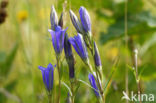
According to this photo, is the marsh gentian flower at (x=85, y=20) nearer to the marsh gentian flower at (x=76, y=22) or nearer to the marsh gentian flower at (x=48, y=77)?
the marsh gentian flower at (x=76, y=22)

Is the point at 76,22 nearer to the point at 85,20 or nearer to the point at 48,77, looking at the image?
the point at 85,20

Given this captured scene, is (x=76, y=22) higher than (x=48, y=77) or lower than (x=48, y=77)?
higher

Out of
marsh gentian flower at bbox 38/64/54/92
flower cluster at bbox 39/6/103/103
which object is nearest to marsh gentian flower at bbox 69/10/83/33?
flower cluster at bbox 39/6/103/103

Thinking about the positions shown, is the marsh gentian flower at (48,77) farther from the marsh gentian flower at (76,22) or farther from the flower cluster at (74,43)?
the marsh gentian flower at (76,22)

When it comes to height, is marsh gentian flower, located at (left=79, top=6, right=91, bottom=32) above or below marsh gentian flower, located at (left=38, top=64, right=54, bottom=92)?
above

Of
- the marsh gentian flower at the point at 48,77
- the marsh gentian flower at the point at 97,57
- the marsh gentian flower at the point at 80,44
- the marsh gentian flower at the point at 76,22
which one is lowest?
the marsh gentian flower at the point at 48,77

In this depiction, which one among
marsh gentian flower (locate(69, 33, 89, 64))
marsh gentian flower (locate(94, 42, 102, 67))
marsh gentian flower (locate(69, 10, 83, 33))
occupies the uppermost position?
marsh gentian flower (locate(69, 10, 83, 33))

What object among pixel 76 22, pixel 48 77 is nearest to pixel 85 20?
pixel 76 22

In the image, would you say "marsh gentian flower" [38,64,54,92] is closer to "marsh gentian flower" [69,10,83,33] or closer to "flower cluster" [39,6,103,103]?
"flower cluster" [39,6,103,103]

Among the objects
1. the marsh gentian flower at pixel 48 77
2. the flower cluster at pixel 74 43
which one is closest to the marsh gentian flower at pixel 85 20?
the flower cluster at pixel 74 43

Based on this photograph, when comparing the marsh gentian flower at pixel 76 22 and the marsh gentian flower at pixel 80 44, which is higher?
the marsh gentian flower at pixel 76 22
